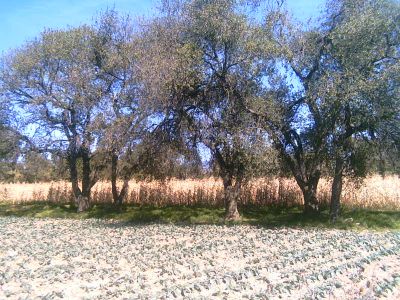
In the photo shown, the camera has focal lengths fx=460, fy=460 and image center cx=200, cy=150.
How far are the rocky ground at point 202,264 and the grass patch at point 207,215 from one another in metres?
2.41

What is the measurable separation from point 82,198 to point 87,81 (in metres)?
8.03

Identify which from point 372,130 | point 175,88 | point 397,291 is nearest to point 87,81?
point 175,88

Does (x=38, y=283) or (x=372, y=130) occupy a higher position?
(x=372, y=130)

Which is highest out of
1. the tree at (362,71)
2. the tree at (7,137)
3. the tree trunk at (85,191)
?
the tree at (362,71)

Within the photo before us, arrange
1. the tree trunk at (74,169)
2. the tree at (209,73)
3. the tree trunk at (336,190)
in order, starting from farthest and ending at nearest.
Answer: the tree trunk at (74,169) → the tree trunk at (336,190) → the tree at (209,73)

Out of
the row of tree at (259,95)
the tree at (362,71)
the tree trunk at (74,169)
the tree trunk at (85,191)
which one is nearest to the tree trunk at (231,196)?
the row of tree at (259,95)

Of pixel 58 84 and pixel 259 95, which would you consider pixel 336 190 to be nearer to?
pixel 259 95

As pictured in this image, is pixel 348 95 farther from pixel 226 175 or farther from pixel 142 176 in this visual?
pixel 142 176

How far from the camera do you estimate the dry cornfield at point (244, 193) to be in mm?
25594

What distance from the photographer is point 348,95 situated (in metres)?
18.3

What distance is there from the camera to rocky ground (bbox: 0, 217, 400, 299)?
932 centimetres

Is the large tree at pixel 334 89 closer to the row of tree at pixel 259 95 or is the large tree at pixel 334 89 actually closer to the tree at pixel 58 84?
the row of tree at pixel 259 95

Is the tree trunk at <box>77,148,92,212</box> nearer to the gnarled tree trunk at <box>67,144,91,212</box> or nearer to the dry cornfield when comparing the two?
the gnarled tree trunk at <box>67,144,91,212</box>

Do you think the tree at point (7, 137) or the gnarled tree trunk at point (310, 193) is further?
the tree at point (7, 137)
